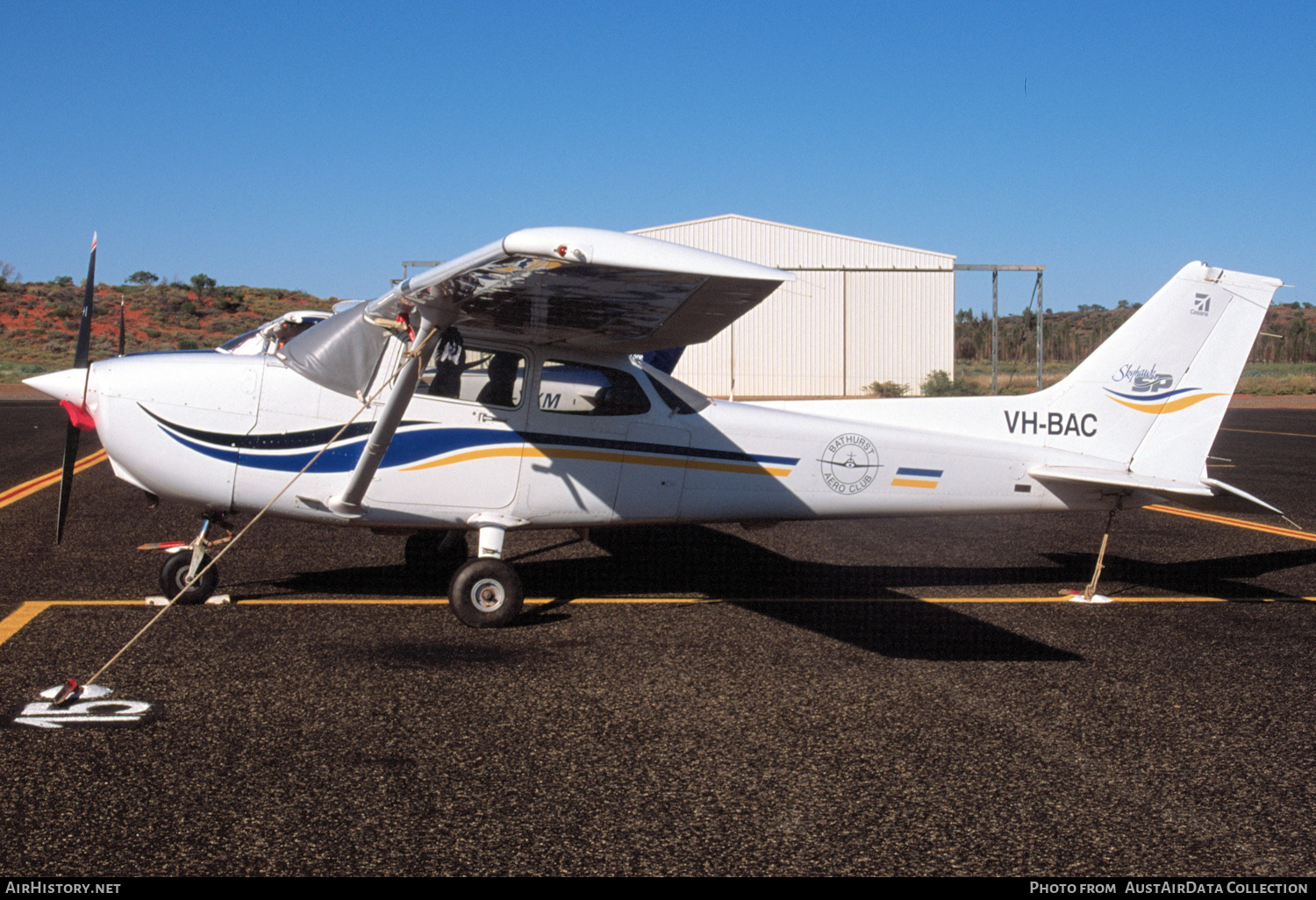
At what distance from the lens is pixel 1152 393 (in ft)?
23.5

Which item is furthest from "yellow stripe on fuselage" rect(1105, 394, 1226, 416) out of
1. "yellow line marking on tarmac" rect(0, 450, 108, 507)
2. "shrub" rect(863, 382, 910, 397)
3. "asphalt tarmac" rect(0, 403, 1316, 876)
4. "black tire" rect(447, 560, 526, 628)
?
"shrub" rect(863, 382, 910, 397)

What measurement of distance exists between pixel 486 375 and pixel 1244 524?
8596 mm

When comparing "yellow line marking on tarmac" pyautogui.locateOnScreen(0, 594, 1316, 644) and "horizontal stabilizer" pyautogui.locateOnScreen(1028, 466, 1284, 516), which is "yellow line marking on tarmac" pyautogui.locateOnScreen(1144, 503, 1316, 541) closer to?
"horizontal stabilizer" pyautogui.locateOnScreen(1028, 466, 1284, 516)

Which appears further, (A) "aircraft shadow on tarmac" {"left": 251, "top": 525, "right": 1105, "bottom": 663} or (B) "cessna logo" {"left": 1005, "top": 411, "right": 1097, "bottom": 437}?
(B) "cessna logo" {"left": 1005, "top": 411, "right": 1097, "bottom": 437}

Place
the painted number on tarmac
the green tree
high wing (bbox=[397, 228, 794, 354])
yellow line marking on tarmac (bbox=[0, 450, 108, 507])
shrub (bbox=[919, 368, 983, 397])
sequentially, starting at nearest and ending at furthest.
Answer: high wing (bbox=[397, 228, 794, 354])
the painted number on tarmac
yellow line marking on tarmac (bbox=[0, 450, 108, 507])
shrub (bbox=[919, 368, 983, 397])
the green tree

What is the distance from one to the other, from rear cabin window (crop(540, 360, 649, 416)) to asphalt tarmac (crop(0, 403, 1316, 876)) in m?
1.33

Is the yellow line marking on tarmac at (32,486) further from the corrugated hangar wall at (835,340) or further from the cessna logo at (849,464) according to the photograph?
the corrugated hangar wall at (835,340)

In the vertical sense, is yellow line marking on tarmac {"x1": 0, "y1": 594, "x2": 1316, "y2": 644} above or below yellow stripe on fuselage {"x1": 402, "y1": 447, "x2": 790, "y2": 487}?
below

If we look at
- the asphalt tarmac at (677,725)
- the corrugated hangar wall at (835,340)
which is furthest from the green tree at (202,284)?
the asphalt tarmac at (677,725)

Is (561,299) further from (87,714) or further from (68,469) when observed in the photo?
(68,469)

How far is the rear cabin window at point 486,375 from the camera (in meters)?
6.35

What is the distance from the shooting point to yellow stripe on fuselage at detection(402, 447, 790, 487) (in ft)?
20.6

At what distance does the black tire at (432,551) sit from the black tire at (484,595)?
163 centimetres

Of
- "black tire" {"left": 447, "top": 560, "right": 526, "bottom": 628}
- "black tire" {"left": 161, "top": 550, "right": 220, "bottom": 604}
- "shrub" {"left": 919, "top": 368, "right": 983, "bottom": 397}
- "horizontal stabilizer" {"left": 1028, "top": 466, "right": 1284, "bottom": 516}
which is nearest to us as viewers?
"black tire" {"left": 447, "top": 560, "right": 526, "bottom": 628}
